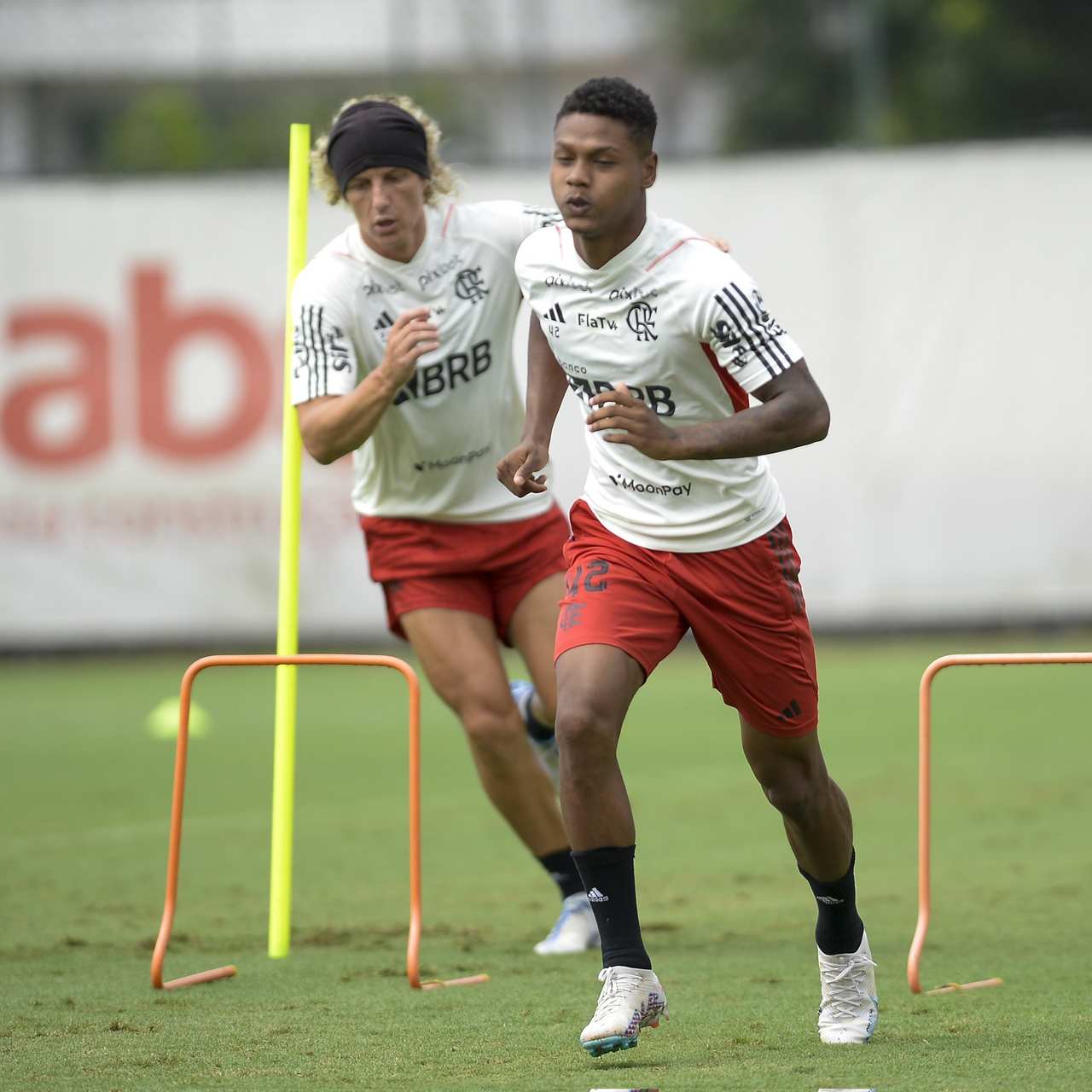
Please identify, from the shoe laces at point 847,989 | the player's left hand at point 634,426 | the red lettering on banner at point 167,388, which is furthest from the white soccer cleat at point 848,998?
the red lettering on banner at point 167,388

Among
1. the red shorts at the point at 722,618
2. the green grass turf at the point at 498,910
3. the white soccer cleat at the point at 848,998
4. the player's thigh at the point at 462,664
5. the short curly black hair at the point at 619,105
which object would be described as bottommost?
the green grass turf at the point at 498,910

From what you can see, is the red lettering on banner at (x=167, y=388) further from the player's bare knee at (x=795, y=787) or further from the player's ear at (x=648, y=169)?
the player's bare knee at (x=795, y=787)

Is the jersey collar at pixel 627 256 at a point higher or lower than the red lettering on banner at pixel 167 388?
higher

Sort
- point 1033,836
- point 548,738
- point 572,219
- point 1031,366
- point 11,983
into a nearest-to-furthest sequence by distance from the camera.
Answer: point 572,219, point 11,983, point 548,738, point 1033,836, point 1031,366

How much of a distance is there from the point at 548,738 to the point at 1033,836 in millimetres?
2436

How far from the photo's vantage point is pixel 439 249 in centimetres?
645

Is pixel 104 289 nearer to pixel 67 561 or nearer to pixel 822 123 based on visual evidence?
pixel 67 561

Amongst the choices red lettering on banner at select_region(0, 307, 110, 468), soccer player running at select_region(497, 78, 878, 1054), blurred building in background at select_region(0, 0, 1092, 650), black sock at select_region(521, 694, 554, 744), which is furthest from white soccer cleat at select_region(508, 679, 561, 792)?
red lettering on banner at select_region(0, 307, 110, 468)

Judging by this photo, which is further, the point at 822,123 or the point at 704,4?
the point at 704,4

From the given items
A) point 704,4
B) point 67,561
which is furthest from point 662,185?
point 704,4

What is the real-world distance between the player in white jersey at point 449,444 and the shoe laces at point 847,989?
58.7 inches

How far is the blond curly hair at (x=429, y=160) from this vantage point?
6.33 meters

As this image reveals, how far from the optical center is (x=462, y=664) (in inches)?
248

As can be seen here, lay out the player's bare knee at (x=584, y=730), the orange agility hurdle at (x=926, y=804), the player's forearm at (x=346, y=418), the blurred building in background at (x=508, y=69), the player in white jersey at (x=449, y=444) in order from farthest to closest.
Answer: the blurred building in background at (x=508, y=69), the player in white jersey at (x=449, y=444), the player's forearm at (x=346, y=418), the orange agility hurdle at (x=926, y=804), the player's bare knee at (x=584, y=730)
